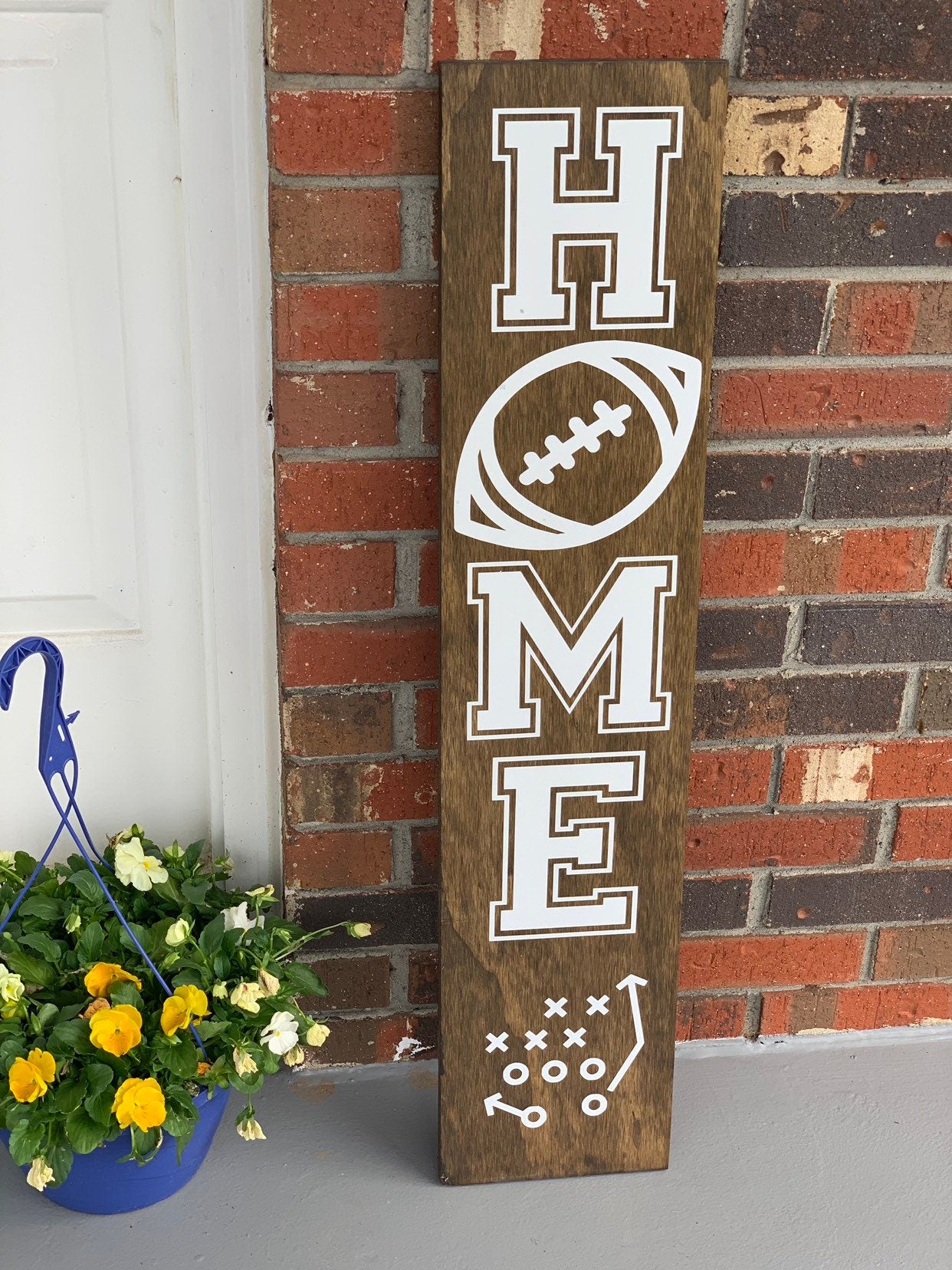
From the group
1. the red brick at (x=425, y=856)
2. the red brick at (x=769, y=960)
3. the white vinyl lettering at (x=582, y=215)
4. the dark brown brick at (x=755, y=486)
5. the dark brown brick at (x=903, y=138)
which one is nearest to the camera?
the white vinyl lettering at (x=582, y=215)

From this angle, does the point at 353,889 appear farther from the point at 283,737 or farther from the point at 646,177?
the point at 646,177

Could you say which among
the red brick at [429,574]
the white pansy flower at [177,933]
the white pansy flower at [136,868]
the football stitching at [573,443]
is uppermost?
the football stitching at [573,443]

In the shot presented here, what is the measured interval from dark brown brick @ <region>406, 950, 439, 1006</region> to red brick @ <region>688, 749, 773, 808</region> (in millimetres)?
361

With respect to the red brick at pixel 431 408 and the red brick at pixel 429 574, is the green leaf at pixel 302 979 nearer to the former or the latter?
the red brick at pixel 429 574

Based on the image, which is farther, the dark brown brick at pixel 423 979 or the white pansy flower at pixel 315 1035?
the dark brown brick at pixel 423 979

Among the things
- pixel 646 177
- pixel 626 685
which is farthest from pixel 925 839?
pixel 646 177

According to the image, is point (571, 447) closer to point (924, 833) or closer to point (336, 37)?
point (336, 37)

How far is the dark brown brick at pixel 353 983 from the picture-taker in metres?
1.48

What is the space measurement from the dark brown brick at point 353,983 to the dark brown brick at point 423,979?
29 mm

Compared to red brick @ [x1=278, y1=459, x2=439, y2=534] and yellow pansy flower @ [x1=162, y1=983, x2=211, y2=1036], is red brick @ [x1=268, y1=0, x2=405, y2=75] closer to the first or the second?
red brick @ [x1=278, y1=459, x2=439, y2=534]

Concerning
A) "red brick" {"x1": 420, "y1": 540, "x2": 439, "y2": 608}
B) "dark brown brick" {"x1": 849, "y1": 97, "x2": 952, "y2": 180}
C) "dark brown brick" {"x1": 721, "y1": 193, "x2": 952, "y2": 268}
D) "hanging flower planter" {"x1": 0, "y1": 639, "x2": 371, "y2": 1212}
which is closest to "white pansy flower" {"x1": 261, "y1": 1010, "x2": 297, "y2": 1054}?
"hanging flower planter" {"x1": 0, "y1": 639, "x2": 371, "y2": 1212}

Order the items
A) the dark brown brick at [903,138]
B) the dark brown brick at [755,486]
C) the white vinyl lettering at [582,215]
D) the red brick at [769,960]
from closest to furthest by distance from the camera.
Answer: the white vinyl lettering at [582,215] < the dark brown brick at [903,138] < the dark brown brick at [755,486] < the red brick at [769,960]

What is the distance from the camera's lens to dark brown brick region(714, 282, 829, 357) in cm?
128

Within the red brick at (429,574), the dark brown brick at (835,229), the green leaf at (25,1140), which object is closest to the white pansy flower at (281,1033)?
the green leaf at (25,1140)
